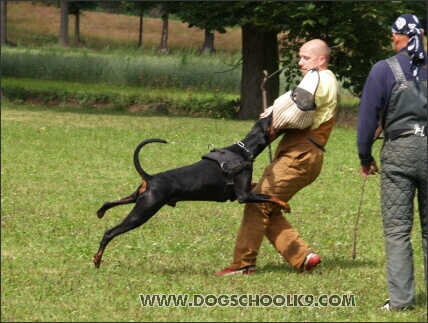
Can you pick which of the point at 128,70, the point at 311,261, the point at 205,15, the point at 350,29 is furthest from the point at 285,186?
the point at 128,70

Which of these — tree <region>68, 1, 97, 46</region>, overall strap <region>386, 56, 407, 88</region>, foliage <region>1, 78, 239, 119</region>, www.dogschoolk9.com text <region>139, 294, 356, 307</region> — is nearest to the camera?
overall strap <region>386, 56, 407, 88</region>

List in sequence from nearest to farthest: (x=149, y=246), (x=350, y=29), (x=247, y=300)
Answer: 1. (x=247, y=300)
2. (x=149, y=246)
3. (x=350, y=29)

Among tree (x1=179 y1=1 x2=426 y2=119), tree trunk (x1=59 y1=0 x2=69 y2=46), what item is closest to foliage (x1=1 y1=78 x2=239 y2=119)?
tree (x1=179 y1=1 x2=426 y2=119)

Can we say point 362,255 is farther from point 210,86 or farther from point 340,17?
point 210,86

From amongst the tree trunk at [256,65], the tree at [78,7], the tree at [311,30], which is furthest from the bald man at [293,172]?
the tree at [78,7]

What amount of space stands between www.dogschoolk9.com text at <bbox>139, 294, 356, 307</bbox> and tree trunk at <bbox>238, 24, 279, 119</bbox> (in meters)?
16.0

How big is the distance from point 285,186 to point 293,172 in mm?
129

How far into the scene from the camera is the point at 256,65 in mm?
23031

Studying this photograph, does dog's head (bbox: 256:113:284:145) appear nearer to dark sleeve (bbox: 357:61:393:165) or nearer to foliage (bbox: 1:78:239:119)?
dark sleeve (bbox: 357:61:393:165)

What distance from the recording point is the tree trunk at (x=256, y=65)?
22953 millimetres

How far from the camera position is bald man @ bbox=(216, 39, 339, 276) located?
7703 mm

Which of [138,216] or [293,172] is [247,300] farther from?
[293,172]

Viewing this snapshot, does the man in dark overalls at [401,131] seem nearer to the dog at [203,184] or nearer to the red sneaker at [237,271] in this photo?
the dog at [203,184]

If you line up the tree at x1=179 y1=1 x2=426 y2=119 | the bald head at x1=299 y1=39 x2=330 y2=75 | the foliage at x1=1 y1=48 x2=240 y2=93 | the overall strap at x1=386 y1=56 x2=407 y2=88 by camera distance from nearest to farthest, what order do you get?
the overall strap at x1=386 y1=56 x2=407 y2=88 < the bald head at x1=299 y1=39 x2=330 y2=75 < the tree at x1=179 y1=1 x2=426 y2=119 < the foliage at x1=1 y1=48 x2=240 y2=93
